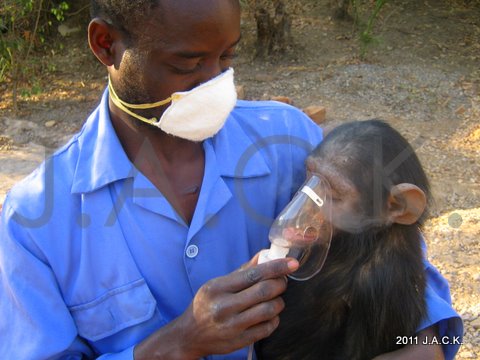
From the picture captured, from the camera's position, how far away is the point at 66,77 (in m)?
7.67

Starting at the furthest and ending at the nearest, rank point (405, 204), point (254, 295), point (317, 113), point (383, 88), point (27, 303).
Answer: point (383, 88)
point (317, 113)
point (405, 204)
point (27, 303)
point (254, 295)

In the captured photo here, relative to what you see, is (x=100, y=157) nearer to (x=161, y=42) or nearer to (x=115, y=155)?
(x=115, y=155)

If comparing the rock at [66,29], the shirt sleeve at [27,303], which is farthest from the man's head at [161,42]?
the rock at [66,29]

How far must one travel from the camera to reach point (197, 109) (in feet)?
5.60

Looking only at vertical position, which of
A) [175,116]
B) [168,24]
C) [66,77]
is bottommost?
[66,77]

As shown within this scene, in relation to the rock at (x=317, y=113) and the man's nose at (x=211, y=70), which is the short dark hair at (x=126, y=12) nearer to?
the man's nose at (x=211, y=70)

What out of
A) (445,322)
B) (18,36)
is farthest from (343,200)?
(18,36)

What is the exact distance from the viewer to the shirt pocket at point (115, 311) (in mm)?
1752

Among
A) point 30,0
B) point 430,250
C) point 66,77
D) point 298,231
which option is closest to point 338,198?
point 298,231

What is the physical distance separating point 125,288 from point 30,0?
5.52m

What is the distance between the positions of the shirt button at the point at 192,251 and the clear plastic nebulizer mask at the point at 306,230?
215 mm

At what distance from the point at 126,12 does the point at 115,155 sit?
0.44 m

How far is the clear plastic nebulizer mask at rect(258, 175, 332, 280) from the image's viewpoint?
1812 mm

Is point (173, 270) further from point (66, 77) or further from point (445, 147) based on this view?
point (66, 77)
